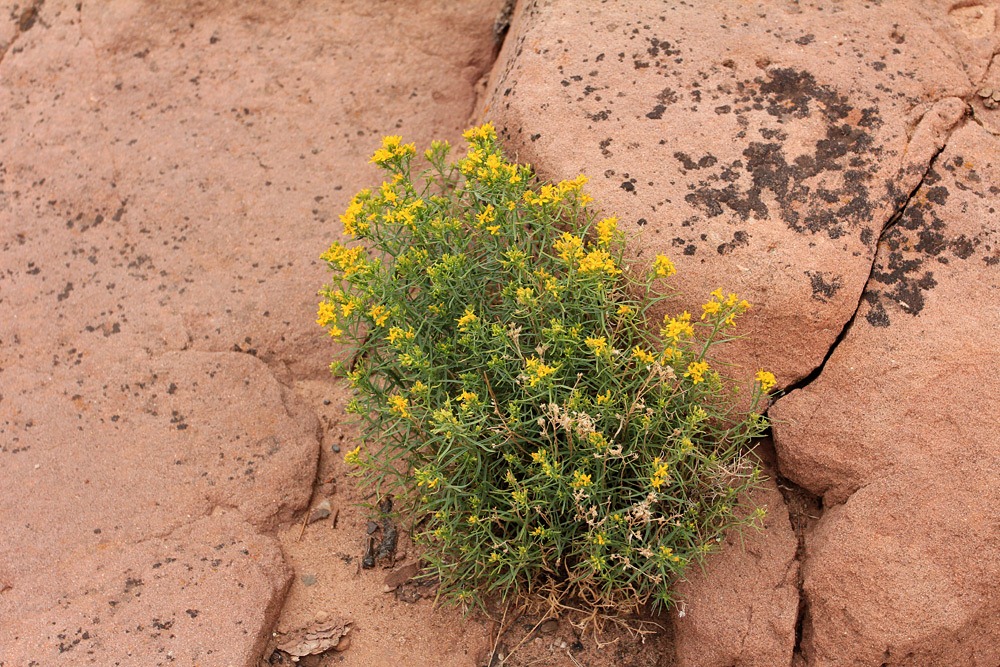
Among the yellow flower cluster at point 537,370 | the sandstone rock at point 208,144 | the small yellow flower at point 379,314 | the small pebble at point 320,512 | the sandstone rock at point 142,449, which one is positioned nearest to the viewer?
the yellow flower cluster at point 537,370

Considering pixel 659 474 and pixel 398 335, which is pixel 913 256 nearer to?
pixel 659 474

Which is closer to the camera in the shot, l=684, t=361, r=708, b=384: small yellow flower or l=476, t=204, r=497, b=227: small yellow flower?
l=684, t=361, r=708, b=384: small yellow flower

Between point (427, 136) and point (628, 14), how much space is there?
1.06 m

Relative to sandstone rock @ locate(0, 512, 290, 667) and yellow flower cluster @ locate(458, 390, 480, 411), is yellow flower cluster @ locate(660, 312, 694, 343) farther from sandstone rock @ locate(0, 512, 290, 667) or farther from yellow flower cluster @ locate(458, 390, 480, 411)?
sandstone rock @ locate(0, 512, 290, 667)

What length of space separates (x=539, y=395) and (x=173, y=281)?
1.83 m

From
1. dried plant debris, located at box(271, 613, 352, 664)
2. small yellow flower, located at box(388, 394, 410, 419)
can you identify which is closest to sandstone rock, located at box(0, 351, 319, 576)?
dried plant debris, located at box(271, 613, 352, 664)

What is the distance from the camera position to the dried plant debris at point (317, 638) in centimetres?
308

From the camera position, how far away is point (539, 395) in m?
2.75

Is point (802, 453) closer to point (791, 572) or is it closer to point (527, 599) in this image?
point (791, 572)

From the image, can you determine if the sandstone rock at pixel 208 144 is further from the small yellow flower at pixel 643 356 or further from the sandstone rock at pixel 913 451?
the sandstone rock at pixel 913 451

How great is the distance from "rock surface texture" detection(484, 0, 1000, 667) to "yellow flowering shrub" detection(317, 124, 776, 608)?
Result: 178mm

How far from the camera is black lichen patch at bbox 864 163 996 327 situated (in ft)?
10.0

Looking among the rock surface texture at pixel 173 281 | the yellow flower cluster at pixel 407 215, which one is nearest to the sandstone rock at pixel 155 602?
the rock surface texture at pixel 173 281

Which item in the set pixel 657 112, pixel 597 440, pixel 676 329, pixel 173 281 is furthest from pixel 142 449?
pixel 657 112
